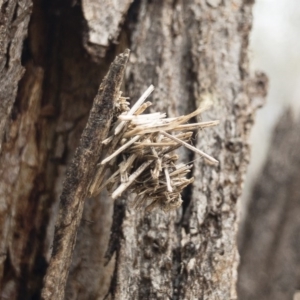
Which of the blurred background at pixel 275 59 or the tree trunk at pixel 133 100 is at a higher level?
the blurred background at pixel 275 59

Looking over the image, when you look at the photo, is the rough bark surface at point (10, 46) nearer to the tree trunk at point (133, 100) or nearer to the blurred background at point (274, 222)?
the tree trunk at point (133, 100)

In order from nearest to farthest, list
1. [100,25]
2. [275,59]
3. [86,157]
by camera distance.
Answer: [86,157], [100,25], [275,59]

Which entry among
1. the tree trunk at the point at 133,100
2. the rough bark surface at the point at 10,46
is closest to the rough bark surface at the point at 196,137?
the tree trunk at the point at 133,100

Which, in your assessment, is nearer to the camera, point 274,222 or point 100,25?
point 100,25

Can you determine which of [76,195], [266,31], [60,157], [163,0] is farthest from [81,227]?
[266,31]

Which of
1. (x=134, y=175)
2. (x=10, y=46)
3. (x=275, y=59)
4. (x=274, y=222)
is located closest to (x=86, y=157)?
(x=134, y=175)

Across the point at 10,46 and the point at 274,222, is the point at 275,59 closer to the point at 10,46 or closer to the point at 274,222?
the point at 274,222

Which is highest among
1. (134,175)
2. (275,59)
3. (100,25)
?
(275,59)
